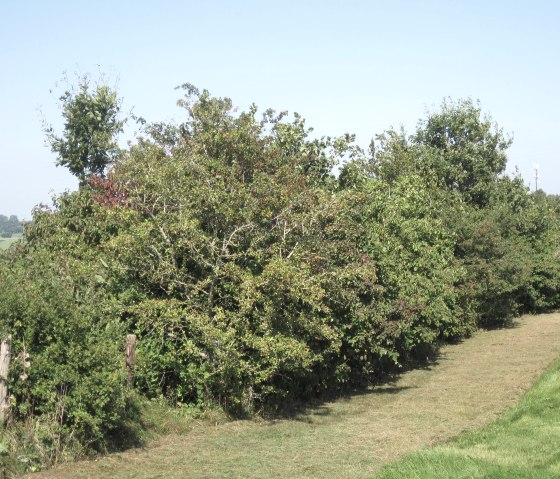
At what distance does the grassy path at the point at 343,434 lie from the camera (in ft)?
35.1

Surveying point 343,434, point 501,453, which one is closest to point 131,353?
point 343,434

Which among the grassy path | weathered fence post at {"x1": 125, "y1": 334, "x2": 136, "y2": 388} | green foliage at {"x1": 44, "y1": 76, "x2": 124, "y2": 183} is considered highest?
green foliage at {"x1": 44, "y1": 76, "x2": 124, "y2": 183}

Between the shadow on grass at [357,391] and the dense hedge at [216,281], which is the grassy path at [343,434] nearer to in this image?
the shadow on grass at [357,391]

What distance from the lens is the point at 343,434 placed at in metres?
13.4

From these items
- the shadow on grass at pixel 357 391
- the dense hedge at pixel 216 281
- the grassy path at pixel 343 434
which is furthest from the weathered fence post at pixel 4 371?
the shadow on grass at pixel 357 391

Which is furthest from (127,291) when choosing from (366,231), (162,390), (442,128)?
(442,128)

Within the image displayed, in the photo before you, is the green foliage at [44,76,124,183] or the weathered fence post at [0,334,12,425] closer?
the weathered fence post at [0,334,12,425]

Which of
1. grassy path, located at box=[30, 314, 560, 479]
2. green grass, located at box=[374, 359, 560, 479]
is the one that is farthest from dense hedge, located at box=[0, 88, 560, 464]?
green grass, located at box=[374, 359, 560, 479]

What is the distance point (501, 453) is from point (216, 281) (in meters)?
6.47

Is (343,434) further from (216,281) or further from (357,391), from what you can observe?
(357,391)

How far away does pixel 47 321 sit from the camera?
11055 millimetres

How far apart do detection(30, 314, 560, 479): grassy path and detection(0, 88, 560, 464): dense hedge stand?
796mm

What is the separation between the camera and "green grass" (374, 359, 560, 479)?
8.98 meters

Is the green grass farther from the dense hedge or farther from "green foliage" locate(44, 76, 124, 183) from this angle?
"green foliage" locate(44, 76, 124, 183)
